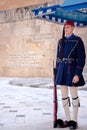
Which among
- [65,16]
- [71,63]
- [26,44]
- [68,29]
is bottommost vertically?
[71,63]

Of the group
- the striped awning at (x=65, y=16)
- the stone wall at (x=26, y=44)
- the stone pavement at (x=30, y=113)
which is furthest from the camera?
the stone wall at (x=26, y=44)

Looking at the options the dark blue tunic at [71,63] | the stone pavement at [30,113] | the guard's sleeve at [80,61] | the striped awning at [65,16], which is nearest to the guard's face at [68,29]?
the dark blue tunic at [71,63]

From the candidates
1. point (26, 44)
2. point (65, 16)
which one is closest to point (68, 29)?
point (65, 16)

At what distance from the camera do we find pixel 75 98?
523 centimetres

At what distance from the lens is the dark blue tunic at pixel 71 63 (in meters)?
5.11

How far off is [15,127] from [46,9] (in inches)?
76.5

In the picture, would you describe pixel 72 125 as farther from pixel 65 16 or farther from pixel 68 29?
pixel 65 16

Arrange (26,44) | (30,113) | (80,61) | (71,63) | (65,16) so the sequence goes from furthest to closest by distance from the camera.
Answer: (26,44) < (30,113) < (65,16) < (71,63) < (80,61)

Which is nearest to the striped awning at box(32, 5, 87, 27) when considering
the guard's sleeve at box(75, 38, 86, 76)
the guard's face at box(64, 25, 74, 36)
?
the guard's face at box(64, 25, 74, 36)

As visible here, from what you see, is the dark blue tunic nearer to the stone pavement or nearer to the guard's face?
the guard's face

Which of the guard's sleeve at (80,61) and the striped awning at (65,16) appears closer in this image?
the guard's sleeve at (80,61)

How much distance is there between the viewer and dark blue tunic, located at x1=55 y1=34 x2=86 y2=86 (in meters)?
5.11

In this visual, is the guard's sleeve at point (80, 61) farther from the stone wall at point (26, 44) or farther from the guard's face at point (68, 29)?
the stone wall at point (26, 44)

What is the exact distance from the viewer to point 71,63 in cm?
521
